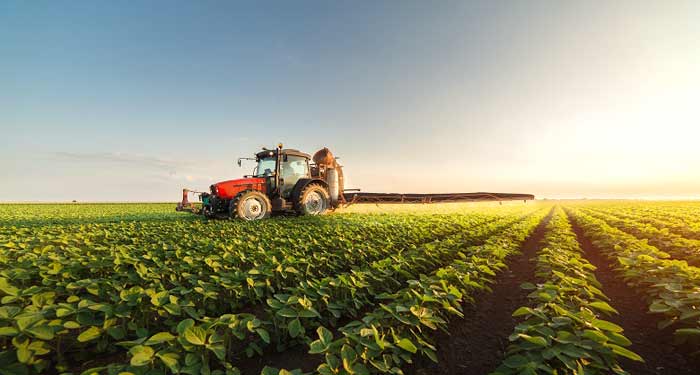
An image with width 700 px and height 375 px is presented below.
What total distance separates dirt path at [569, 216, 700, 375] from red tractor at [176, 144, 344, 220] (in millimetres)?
9751

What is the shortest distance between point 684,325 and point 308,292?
13.5ft

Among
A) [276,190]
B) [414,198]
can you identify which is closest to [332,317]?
[276,190]

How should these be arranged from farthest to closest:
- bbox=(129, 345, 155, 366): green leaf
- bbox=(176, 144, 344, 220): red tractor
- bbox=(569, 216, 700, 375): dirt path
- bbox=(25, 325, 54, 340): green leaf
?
1. bbox=(176, 144, 344, 220): red tractor
2. bbox=(569, 216, 700, 375): dirt path
3. bbox=(25, 325, 54, 340): green leaf
4. bbox=(129, 345, 155, 366): green leaf

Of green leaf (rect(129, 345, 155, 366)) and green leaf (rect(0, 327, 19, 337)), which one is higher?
green leaf (rect(0, 327, 19, 337))

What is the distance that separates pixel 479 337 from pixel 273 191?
1015 cm

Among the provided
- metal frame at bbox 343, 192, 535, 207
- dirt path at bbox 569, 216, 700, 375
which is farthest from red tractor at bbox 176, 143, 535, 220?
dirt path at bbox 569, 216, 700, 375

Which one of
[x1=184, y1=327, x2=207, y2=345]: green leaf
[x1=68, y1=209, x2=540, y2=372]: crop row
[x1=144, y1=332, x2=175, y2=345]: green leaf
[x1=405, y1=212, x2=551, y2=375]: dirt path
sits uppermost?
[x1=144, y1=332, x2=175, y2=345]: green leaf

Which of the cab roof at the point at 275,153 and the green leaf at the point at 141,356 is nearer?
the green leaf at the point at 141,356

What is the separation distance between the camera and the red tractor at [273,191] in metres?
11.2

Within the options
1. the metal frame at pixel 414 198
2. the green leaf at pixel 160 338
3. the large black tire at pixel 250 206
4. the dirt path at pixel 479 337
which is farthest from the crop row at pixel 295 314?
the metal frame at pixel 414 198

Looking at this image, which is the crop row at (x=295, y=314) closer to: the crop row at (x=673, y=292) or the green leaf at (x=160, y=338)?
the green leaf at (x=160, y=338)

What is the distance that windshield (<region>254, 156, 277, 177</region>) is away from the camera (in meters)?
12.3

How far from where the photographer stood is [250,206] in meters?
11.1

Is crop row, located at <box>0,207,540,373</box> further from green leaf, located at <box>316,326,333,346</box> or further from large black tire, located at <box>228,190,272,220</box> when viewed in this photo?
large black tire, located at <box>228,190,272,220</box>
